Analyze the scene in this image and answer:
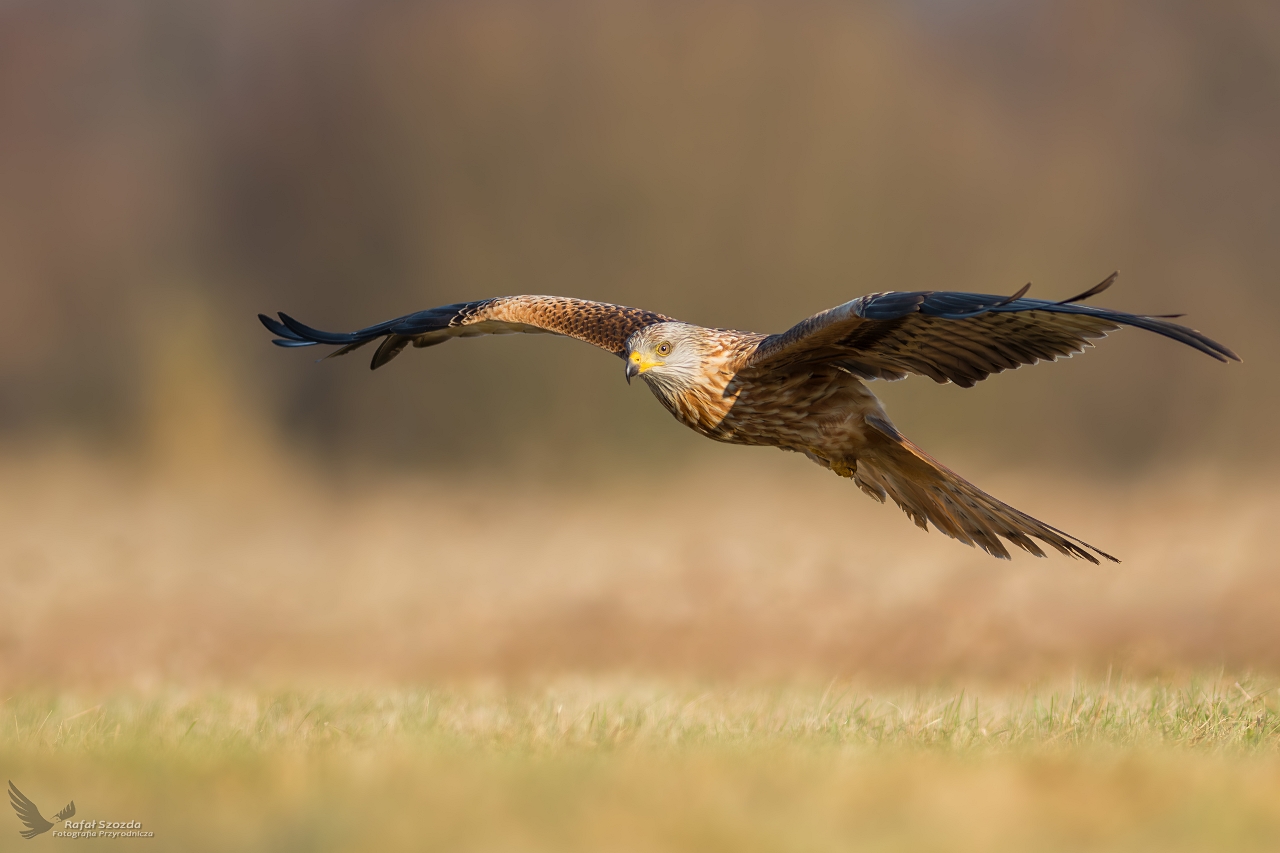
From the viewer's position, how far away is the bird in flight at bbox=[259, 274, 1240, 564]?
5727mm

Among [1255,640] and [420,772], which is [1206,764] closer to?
[420,772]

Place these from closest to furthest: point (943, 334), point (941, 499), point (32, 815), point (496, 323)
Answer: point (32, 815) → point (943, 334) → point (941, 499) → point (496, 323)

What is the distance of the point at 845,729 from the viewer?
19.4ft

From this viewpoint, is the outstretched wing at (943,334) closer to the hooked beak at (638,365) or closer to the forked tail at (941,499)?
the forked tail at (941,499)

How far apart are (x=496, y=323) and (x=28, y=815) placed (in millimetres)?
4933

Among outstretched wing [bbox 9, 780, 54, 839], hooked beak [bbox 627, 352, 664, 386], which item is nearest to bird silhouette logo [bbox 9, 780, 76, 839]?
outstretched wing [bbox 9, 780, 54, 839]

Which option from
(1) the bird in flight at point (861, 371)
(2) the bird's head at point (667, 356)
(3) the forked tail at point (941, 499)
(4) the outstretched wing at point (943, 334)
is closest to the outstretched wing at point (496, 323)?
(1) the bird in flight at point (861, 371)

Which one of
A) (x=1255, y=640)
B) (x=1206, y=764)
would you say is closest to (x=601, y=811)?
(x=1206, y=764)

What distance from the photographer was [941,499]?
6.73 m

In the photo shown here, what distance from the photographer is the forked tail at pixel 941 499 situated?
634cm

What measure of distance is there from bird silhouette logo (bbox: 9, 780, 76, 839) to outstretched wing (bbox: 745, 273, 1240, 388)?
3757 mm

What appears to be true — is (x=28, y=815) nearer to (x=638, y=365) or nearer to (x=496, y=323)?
(x=638, y=365)

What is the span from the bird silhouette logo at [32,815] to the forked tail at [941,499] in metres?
A: 4.43

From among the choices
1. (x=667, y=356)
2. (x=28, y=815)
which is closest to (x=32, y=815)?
(x=28, y=815)
